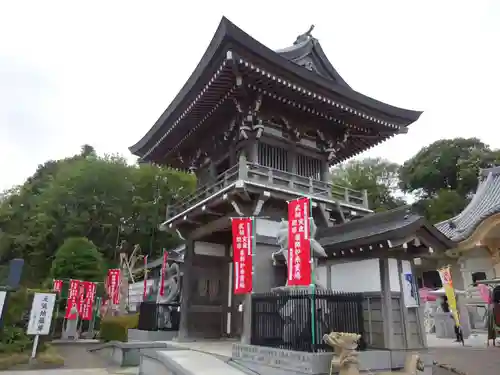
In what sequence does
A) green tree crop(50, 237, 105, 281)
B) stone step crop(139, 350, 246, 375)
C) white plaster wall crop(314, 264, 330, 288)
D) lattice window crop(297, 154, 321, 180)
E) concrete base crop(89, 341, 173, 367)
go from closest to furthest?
stone step crop(139, 350, 246, 375) < white plaster wall crop(314, 264, 330, 288) < concrete base crop(89, 341, 173, 367) < lattice window crop(297, 154, 321, 180) < green tree crop(50, 237, 105, 281)

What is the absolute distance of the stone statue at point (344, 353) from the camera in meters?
6.25

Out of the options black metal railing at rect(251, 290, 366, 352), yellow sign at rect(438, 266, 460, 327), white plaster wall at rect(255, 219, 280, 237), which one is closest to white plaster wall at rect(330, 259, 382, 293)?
black metal railing at rect(251, 290, 366, 352)

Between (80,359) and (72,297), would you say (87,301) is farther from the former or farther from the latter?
(80,359)

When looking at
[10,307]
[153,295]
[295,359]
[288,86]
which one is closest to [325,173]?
[288,86]

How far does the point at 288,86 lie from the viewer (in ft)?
37.0

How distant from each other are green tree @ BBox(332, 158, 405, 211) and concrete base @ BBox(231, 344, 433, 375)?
3648cm

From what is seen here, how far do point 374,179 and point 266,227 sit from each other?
129ft

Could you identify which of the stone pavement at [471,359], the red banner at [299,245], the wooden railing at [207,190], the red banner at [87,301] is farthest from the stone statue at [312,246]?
the red banner at [87,301]

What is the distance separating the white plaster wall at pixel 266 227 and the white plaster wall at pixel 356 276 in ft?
8.44

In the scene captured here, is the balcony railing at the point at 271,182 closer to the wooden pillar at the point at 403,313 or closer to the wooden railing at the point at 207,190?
the wooden railing at the point at 207,190

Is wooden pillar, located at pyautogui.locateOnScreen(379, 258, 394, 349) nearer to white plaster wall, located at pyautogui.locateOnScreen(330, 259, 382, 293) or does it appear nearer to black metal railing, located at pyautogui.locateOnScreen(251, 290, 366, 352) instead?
white plaster wall, located at pyautogui.locateOnScreen(330, 259, 382, 293)

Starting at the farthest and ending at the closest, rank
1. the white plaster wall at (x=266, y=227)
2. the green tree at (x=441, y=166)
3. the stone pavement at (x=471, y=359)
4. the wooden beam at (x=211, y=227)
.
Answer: the green tree at (x=441, y=166) → the wooden beam at (x=211, y=227) → the white plaster wall at (x=266, y=227) → the stone pavement at (x=471, y=359)

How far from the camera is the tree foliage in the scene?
108ft

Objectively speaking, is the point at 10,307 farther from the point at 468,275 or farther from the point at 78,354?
the point at 468,275
